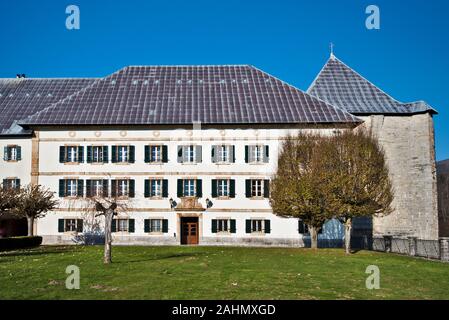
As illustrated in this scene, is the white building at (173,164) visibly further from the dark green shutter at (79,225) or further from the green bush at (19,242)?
the green bush at (19,242)

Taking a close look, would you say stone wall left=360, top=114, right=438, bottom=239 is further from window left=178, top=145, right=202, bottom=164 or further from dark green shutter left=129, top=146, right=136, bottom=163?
dark green shutter left=129, top=146, right=136, bottom=163

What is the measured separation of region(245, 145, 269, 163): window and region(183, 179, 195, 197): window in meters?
4.48

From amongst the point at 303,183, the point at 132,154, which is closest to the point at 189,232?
the point at 132,154

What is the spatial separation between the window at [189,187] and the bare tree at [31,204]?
960 centimetres

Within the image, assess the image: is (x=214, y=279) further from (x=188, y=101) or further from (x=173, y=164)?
(x=188, y=101)

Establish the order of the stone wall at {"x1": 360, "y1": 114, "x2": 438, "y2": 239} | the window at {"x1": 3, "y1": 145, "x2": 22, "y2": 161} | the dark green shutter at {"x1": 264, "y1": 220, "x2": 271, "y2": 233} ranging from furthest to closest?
1. the window at {"x1": 3, "y1": 145, "x2": 22, "y2": 161}
2. the stone wall at {"x1": 360, "y1": 114, "x2": 438, "y2": 239}
3. the dark green shutter at {"x1": 264, "y1": 220, "x2": 271, "y2": 233}

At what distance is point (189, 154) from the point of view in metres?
35.7

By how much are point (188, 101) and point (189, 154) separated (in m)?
4.59

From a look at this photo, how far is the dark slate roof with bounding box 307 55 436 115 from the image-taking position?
3722 cm

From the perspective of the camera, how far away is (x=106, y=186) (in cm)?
3528

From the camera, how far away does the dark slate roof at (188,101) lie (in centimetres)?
3559

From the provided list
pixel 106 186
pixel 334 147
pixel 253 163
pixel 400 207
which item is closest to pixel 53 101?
pixel 106 186

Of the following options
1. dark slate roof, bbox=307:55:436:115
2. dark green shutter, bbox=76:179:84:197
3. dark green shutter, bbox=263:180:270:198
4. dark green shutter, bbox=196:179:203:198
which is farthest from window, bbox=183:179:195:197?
dark slate roof, bbox=307:55:436:115
